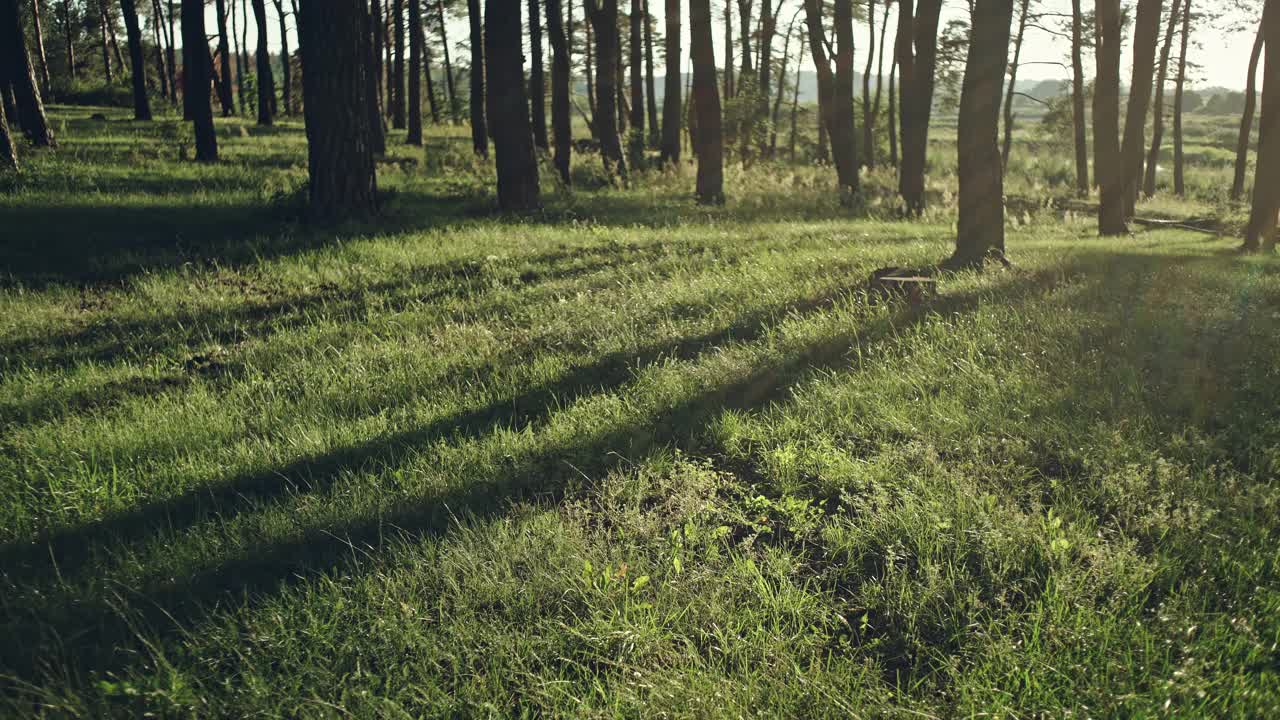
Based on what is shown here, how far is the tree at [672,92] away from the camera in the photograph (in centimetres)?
1760

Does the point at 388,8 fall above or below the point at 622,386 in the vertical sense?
above

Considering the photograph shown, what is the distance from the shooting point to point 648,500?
131 inches

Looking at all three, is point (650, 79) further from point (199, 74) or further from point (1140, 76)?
point (1140, 76)

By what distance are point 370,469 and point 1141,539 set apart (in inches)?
131

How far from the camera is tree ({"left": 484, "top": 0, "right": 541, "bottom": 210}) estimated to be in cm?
1084

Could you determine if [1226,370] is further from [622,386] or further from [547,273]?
[547,273]

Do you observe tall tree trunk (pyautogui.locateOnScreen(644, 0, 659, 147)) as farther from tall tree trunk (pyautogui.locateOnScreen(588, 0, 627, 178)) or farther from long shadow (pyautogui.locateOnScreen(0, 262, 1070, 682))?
long shadow (pyautogui.locateOnScreen(0, 262, 1070, 682))

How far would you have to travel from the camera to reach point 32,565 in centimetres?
288

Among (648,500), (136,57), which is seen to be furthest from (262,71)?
(648,500)

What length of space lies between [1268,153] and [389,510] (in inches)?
442

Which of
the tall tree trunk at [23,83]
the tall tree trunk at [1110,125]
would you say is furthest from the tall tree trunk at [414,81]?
the tall tree trunk at [1110,125]

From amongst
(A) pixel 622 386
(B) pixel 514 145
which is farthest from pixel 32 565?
(B) pixel 514 145

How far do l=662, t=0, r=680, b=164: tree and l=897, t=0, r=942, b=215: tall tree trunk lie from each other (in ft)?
16.6

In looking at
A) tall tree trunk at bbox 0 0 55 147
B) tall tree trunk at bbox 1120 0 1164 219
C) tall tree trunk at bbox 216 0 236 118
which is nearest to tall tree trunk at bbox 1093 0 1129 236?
tall tree trunk at bbox 1120 0 1164 219
